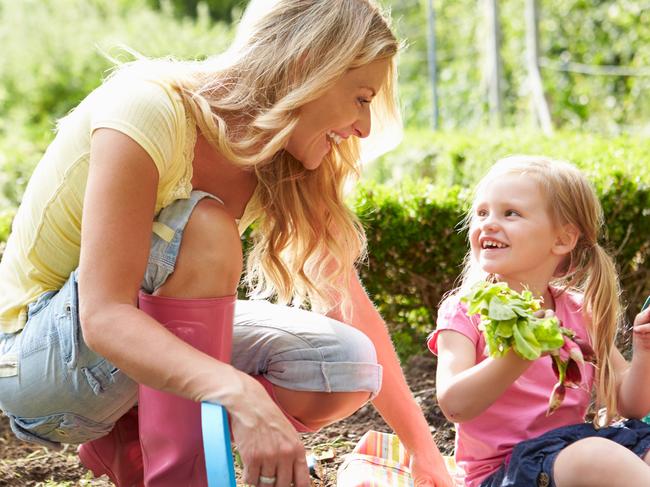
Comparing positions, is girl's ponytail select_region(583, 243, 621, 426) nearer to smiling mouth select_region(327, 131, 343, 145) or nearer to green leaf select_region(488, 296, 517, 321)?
green leaf select_region(488, 296, 517, 321)

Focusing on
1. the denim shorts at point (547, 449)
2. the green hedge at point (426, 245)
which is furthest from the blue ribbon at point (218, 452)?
the green hedge at point (426, 245)

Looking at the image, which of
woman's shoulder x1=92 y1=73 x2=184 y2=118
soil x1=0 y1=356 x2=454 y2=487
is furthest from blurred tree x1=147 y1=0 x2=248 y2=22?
woman's shoulder x1=92 y1=73 x2=184 y2=118

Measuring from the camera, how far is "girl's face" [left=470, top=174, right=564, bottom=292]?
7.73 feet

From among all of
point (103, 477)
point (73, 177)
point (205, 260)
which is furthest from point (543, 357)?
point (103, 477)

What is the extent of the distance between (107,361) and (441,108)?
11.3m

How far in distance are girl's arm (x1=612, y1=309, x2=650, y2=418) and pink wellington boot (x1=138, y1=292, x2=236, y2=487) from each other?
95 centimetres

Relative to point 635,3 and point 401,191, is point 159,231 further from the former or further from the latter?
point 635,3

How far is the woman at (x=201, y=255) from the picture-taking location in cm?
187

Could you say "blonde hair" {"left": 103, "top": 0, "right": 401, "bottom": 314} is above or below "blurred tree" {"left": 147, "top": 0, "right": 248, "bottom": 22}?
below

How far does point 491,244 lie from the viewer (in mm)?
2369

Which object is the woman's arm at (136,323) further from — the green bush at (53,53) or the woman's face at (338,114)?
the green bush at (53,53)

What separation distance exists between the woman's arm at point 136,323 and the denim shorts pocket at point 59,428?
0.47 m

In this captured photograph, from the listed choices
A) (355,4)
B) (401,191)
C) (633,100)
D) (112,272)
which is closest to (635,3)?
(633,100)

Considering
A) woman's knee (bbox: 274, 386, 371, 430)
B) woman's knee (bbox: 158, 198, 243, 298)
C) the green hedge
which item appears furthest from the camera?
the green hedge
